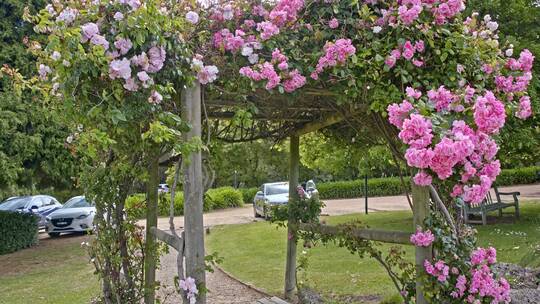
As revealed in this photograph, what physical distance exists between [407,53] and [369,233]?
1.84 m

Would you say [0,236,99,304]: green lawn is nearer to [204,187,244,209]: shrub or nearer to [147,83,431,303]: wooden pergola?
[147,83,431,303]: wooden pergola

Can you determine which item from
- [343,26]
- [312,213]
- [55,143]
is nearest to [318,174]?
[55,143]

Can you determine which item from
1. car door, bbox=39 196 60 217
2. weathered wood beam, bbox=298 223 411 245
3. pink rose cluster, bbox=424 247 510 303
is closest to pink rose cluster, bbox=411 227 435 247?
pink rose cluster, bbox=424 247 510 303

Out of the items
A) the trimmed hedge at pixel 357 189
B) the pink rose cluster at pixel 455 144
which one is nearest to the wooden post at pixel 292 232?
the pink rose cluster at pixel 455 144

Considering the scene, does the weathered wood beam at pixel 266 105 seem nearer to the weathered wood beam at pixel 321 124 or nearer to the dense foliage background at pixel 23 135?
the weathered wood beam at pixel 321 124

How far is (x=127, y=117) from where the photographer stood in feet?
9.22

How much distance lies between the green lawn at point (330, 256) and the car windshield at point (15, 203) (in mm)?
7819

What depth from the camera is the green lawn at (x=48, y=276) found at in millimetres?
7824

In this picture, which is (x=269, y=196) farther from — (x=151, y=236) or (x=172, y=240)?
(x=172, y=240)

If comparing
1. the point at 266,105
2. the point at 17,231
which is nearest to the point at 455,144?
the point at 266,105

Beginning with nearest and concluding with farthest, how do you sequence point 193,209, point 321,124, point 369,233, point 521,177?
point 193,209 < point 369,233 < point 321,124 < point 521,177

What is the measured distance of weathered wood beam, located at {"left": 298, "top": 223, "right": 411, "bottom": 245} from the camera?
360 centimetres

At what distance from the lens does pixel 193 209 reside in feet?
10.1

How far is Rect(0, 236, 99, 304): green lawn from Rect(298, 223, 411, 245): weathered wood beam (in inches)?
154
